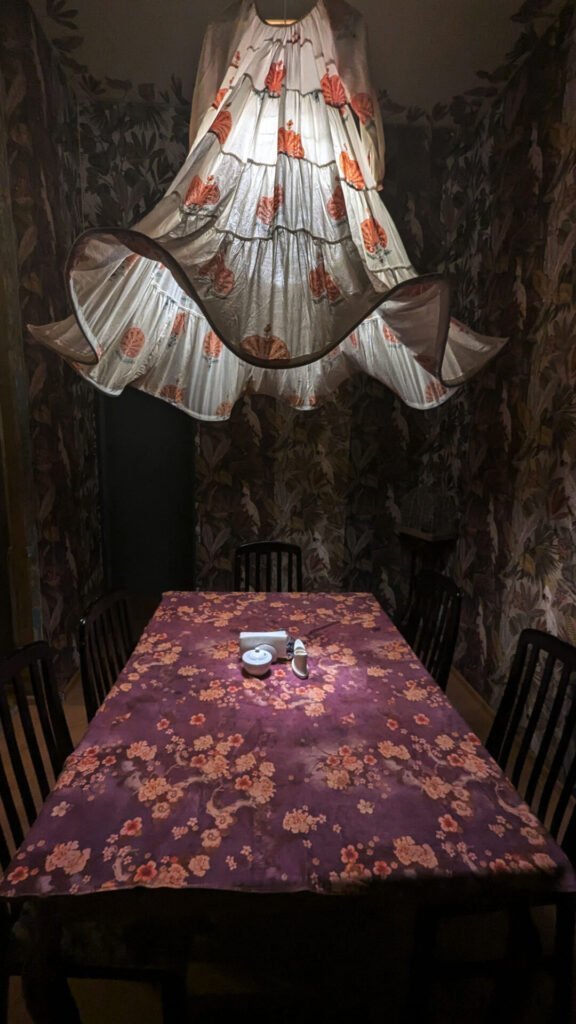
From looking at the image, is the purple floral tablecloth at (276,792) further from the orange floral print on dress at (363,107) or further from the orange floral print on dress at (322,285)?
the orange floral print on dress at (363,107)

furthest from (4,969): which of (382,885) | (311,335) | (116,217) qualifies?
(116,217)

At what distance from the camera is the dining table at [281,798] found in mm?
807

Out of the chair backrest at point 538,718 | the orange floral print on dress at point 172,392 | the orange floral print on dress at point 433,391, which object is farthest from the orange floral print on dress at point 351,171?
the chair backrest at point 538,718

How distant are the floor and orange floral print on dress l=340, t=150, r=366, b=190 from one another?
5.73ft

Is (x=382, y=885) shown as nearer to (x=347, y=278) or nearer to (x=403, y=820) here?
(x=403, y=820)

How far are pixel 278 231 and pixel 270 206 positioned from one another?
0.18 feet

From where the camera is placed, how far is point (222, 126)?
953mm

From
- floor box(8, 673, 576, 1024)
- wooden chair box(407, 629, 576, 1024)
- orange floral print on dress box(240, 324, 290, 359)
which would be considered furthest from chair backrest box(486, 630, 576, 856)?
orange floral print on dress box(240, 324, 290, 359)

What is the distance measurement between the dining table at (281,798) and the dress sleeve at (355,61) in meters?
1.30

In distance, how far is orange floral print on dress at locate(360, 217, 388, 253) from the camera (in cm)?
98

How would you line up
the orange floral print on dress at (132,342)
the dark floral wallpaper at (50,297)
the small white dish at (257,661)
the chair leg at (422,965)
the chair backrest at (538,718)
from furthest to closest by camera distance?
the dark floral wallpaper at (50,297) < the small white dish at (257,661) < the orange floral print on dress at (132,342) < the chair backrest at (538,718) < the chair leg at (422,965)

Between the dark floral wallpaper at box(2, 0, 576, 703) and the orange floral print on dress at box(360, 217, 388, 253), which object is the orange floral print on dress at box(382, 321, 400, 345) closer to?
the orange floral print on dress at box(360, 217, 388, 253)

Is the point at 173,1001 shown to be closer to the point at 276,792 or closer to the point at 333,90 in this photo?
the point at 276,792

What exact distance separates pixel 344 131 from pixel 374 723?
1.34 m
